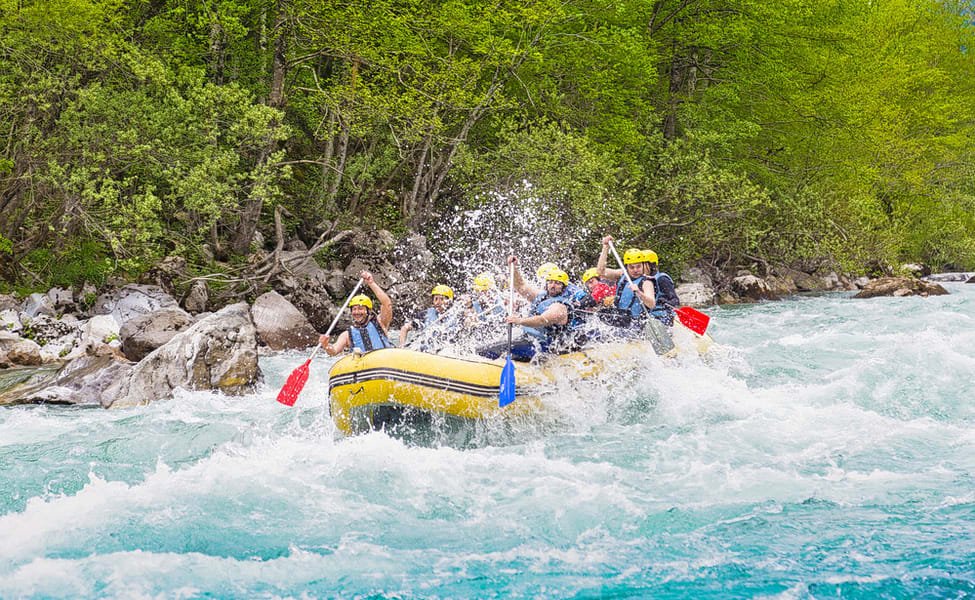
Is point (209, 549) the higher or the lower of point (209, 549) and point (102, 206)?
the lower

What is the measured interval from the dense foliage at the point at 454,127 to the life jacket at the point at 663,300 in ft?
22.2

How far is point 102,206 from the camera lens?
12.9m

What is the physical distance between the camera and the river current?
4785mm

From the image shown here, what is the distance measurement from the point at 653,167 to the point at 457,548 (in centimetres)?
1769

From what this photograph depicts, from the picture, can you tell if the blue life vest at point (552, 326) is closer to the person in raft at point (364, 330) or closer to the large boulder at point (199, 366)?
the person in raft at point (364, 330)

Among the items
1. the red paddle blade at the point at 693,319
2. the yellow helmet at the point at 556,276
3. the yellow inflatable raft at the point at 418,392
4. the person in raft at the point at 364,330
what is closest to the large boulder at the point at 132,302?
the person in raft at the point at 364,330

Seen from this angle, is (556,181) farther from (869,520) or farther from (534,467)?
(869,520)

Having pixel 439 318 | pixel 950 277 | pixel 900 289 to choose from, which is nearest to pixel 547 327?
pixel 439 318

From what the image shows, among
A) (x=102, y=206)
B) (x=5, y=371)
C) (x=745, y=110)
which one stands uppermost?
(x=745, y=110)

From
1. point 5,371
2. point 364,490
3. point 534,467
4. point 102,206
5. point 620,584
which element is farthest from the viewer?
point 102,206

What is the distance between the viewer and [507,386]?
24.4ft

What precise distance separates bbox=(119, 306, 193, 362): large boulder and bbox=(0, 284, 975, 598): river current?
259 centimetres

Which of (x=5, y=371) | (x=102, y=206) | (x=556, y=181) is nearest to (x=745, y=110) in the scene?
(x=556, y=181)

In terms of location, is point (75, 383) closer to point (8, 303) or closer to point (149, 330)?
point (149, 330)
